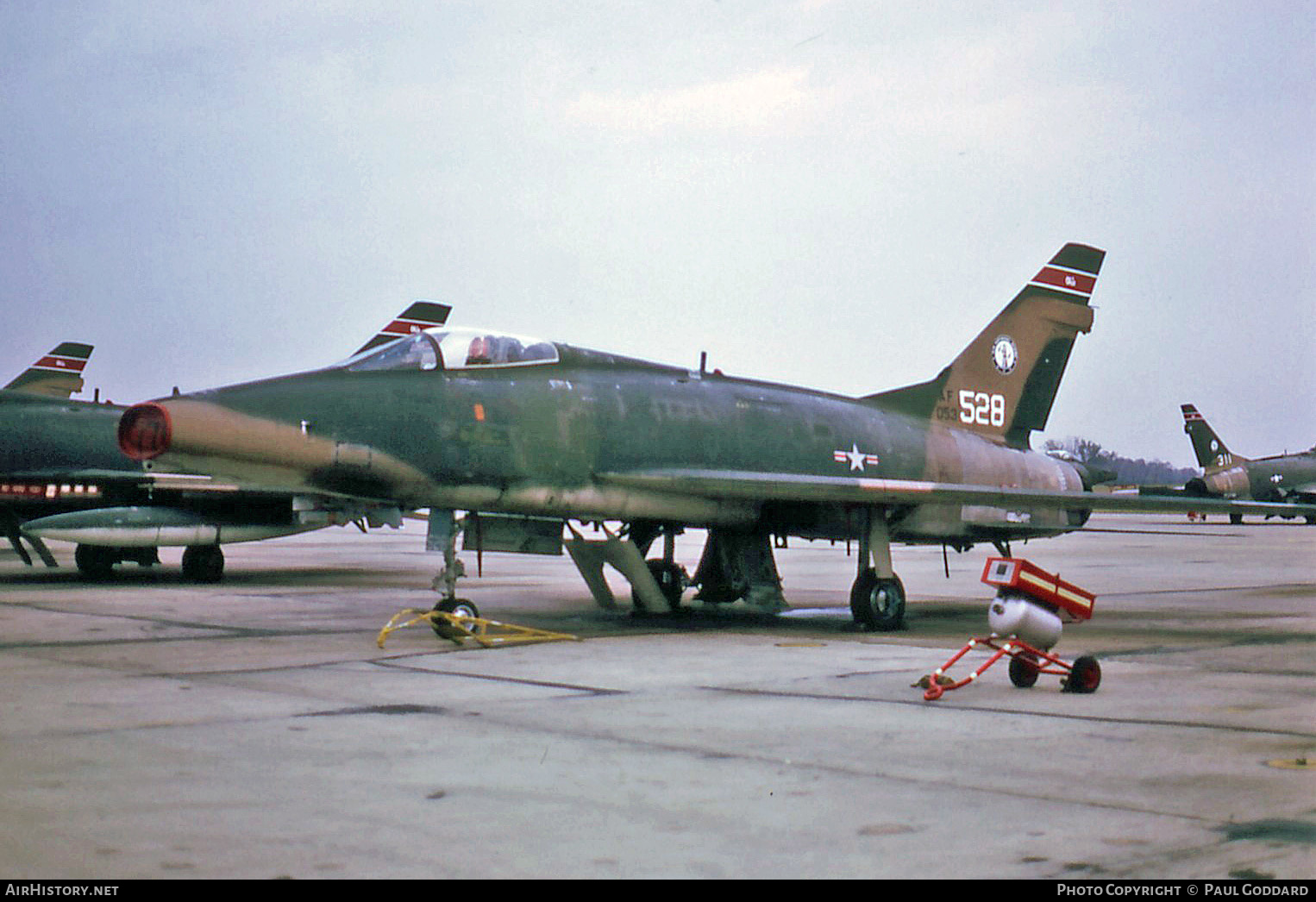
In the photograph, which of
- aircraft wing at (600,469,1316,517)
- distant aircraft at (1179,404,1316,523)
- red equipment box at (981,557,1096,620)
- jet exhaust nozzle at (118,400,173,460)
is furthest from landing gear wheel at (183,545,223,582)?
distant aircraft at (1179,404,1316,523)

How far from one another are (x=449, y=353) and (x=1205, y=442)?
53663mm

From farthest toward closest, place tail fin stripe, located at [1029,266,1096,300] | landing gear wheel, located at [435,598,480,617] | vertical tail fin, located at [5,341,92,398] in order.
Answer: vertical tail fin, located at [5,341,92,398], tail fin stripe, located at [1029,266,1096,300], landing gear wheel, located at [435,598,480,617]

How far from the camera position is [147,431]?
358 inches

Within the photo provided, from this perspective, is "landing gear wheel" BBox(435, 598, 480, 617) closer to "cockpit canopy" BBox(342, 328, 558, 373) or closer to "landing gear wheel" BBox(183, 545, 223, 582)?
"cockpit canopy" BBox(342, 328, 558, 373)

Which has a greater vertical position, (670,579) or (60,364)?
(60,364)

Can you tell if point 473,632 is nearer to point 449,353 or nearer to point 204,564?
point 449,353

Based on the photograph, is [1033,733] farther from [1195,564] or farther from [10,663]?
[1195,564]

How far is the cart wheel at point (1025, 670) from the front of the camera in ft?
25.3

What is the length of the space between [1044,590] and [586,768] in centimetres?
384

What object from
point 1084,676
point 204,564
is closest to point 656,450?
point 1084,676

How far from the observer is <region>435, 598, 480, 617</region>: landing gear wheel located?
1024 cm

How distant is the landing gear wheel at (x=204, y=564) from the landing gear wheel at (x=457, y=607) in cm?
853

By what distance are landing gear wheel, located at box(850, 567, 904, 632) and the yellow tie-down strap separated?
2796mm
